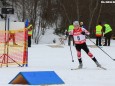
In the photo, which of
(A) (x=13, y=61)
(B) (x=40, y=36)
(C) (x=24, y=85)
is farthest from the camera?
(B) (x=40, y=36)

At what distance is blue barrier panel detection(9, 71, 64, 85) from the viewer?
10.1 metres

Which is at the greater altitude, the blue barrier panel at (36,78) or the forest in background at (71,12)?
the forest in background at (71,12)

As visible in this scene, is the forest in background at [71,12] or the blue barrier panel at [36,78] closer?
the blue barrier panel at [36,78]

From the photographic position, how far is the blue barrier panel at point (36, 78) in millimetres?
10117

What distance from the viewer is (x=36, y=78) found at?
10289 millimetres

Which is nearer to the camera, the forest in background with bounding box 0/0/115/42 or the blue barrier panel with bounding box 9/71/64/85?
the blue barrier panel with bounding box 9/71/64/85

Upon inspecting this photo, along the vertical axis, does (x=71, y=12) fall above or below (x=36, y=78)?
above

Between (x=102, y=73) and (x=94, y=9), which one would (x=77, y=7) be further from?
(x=102, y=73)

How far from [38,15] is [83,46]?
27.1 meters

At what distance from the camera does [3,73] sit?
499 inches

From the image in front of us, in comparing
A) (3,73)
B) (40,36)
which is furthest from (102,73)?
(40,36)

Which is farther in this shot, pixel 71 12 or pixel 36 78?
pixel 71 12

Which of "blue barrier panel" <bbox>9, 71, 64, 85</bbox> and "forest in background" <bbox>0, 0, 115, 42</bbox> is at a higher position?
"forest in background" <bbox>0, 0, 115, 42</bbox>

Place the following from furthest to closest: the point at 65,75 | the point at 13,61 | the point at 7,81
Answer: the point at 13,61 < the point at 65,75 < the point at 7,81
